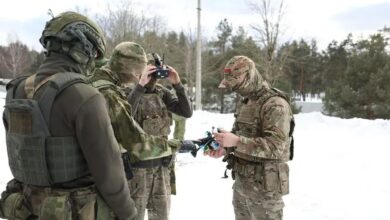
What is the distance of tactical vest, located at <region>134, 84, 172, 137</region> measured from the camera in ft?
12.8

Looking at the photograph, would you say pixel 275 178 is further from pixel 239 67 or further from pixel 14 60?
pixel 14 60

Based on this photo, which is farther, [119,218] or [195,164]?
[195,164]

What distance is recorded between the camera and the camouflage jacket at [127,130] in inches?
102

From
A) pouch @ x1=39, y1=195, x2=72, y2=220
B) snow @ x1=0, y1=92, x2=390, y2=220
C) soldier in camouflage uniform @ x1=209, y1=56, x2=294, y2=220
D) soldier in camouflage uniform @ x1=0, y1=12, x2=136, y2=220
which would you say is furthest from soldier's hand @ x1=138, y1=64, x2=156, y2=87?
snow @ x1=0, y1=92, x2=390, y2=220

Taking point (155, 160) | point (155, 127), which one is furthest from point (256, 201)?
point (155, 127)

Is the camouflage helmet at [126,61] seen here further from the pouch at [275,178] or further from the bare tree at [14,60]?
the bare tree at [14,60]

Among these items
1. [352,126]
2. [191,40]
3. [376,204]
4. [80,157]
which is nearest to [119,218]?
[80,157]

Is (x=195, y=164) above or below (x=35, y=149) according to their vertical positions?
below

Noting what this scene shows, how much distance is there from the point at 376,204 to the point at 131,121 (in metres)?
4.46

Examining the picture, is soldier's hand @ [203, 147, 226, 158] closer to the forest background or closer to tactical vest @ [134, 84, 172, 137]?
tactical vest @ [134, 84, 172, 137]

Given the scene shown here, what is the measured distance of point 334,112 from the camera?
2284 cm

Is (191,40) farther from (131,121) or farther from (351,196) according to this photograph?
(131,121)

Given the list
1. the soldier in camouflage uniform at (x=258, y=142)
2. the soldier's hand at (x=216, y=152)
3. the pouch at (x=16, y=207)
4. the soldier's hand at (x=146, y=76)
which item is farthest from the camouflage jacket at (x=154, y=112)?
the pouch at (x=16, y=207)

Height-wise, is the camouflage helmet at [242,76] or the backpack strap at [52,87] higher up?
the camouflage helmet at [242,76]
